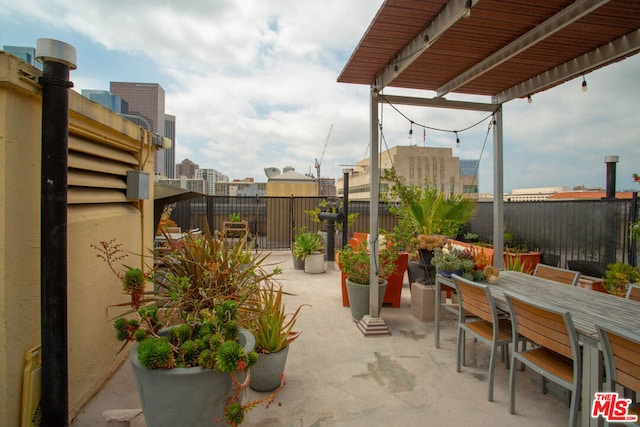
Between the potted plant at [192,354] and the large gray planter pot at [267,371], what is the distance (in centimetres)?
53

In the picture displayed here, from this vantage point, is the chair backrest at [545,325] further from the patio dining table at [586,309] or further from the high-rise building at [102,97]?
the high-rise building at [102,97]

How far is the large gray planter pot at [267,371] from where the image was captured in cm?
248

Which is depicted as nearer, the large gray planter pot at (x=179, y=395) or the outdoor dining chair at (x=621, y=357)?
the outdoor dining chair at (x=621, y=357)

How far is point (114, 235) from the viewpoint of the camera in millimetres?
2725

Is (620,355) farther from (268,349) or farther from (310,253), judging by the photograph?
(310,253)

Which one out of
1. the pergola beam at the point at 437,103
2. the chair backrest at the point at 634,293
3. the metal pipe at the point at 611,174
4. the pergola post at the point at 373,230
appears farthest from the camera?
the metal pipe at the point at 611,174

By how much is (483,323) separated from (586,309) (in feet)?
2.53

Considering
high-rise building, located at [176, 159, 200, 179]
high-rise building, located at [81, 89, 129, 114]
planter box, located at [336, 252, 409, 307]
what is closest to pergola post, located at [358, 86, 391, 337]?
planter box, located at [336, 252, 409, 307]

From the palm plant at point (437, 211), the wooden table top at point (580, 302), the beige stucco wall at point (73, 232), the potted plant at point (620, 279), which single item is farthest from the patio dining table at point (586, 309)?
the beige stucco wall at point (73, 232)

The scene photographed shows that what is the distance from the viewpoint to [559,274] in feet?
11.4

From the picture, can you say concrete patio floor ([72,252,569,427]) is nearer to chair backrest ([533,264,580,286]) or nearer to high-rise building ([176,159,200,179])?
chair backrest ([533,264,580,286])

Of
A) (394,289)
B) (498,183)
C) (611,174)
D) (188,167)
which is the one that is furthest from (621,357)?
(188,167)

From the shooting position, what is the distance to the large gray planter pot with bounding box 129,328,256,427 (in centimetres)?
162

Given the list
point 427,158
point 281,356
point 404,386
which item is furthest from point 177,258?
point 427,158
